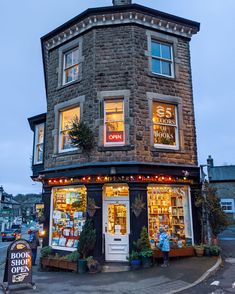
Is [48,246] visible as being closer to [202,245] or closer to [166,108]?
[202,245]

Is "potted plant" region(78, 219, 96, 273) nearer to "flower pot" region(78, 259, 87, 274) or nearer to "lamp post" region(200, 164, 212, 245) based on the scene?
"flower pot" region(78, 259, 87, 274)

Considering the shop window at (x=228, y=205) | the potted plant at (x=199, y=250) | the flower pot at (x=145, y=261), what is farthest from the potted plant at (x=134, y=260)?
the shop window at (x=228, y=205)

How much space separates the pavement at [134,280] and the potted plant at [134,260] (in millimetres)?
359

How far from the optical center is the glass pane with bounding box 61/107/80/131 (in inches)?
510

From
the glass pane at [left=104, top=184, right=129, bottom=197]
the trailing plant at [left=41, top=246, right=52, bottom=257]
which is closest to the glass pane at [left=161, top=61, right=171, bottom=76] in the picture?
the glass pane at [left=104, top=184, right=129, bottom=197]

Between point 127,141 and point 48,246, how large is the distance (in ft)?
18.9

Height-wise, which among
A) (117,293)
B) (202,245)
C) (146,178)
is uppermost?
(146,178)

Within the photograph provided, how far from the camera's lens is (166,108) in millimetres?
12711

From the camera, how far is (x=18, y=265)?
8.52 meters

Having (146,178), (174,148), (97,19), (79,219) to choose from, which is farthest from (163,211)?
(97,19)

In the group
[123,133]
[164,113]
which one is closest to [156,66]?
[164,113]

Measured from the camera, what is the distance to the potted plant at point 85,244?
10.3m

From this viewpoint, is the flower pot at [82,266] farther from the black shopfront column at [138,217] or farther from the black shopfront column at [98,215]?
the black shopfront column at [138,217]

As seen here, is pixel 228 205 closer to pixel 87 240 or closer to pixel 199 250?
pixel 199 250
